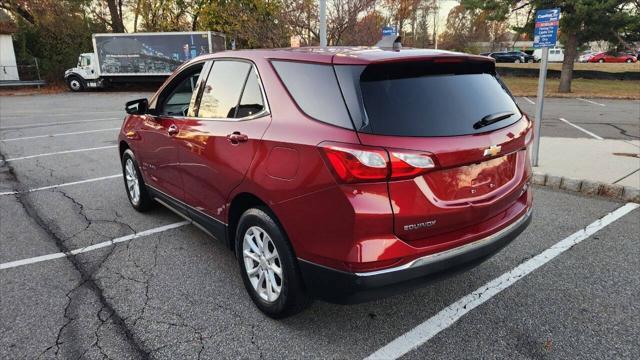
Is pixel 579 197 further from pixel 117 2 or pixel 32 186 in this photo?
pixel 117 2

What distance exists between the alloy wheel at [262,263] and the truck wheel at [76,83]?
28.1m

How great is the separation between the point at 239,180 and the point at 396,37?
141 centimetres

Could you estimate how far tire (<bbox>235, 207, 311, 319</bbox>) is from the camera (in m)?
2.68

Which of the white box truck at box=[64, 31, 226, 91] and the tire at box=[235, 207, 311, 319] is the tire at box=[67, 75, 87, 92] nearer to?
the white box truck at box=[64, 31, 226, 91]

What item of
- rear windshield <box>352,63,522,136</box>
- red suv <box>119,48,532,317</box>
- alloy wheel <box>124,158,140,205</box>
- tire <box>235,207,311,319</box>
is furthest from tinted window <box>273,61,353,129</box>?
alloy wheel <box>124,158,140,205</box>

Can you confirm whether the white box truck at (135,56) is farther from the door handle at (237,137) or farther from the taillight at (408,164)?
the taillight at (408,164)

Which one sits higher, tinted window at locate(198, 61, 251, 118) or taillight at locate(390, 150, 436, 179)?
tinted window at locate(198, 61, 251, 118)

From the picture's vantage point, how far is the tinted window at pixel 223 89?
10.5 ft

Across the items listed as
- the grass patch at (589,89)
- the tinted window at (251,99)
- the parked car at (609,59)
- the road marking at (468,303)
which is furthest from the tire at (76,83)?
the parked car at (609,59)

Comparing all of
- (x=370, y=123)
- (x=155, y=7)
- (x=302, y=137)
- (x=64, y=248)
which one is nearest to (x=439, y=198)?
(x=370, y=123)

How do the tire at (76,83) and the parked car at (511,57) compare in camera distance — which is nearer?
the tire at (76,83)

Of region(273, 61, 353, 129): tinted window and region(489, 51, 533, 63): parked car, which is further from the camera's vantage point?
region(489, 51, 533, 63): parked car

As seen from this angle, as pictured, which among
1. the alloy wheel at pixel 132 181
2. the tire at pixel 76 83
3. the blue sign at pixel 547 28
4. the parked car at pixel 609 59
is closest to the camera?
the alloy wheel at pixel 132 181

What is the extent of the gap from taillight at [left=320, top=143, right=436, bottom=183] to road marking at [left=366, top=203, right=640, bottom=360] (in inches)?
42.7
